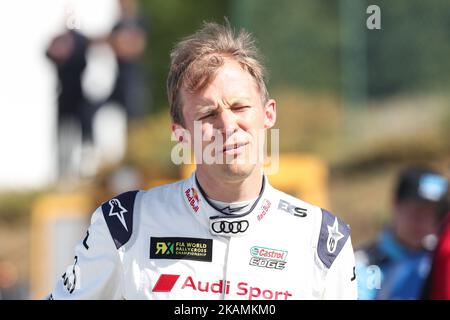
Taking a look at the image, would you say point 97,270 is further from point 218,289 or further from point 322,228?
point 322,228

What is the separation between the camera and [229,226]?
346cm

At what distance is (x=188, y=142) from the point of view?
11.6 feet

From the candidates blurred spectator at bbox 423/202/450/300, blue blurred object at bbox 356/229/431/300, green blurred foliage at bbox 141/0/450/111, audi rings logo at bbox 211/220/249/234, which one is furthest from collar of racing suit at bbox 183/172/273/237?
green blurred foliage at bbox 141/0/450/111

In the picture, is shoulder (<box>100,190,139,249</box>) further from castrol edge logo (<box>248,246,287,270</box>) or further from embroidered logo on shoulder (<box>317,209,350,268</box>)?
embroidered logo on shoulder (<box>317,209,350,268</box>)

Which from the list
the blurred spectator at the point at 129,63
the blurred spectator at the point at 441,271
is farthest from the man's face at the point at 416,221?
the blurred spectator at the point at 129,63

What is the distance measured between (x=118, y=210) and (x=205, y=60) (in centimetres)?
59

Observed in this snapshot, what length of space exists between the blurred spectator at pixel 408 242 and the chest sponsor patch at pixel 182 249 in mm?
2617

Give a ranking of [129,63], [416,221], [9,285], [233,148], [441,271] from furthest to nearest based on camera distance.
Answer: [129,63] < [9,285] < [416,221] < [441,271] < [233,148]

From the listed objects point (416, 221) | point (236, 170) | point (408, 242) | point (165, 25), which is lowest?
point (408, 242)

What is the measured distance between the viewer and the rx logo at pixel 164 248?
3453 millimetres

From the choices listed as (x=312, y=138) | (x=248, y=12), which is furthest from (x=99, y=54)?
(x=312, y=138)

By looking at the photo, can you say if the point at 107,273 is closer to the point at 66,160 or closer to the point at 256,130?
the point at 256,130

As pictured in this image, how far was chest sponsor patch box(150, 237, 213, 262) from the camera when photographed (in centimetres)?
344

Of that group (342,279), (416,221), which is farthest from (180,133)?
(416,221)
